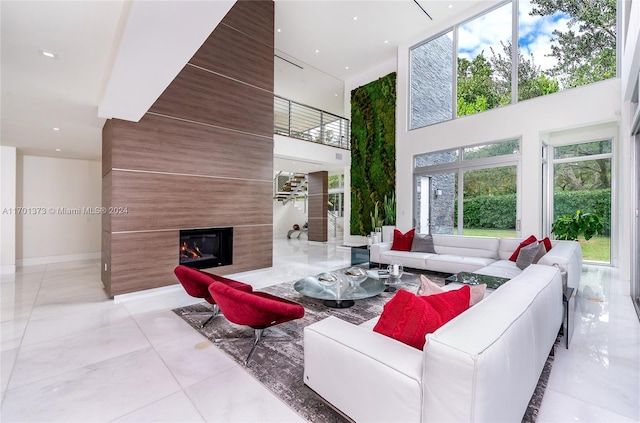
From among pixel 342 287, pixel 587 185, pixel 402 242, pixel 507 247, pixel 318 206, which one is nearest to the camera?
pixel 342 287

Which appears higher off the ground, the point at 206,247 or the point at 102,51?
the point at 102,51

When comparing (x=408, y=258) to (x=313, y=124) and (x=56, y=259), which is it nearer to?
(x=56, y=259)

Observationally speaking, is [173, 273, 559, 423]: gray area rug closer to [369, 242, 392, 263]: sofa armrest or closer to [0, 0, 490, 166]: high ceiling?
[369, 242, 392, 263]: sofa armrest

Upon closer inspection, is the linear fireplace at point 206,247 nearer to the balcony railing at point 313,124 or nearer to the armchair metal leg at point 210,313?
the armchair metal leg at point 210,313

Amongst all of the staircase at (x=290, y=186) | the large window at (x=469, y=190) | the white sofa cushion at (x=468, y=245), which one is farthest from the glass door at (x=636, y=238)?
the staircase at (x=290, y=186)

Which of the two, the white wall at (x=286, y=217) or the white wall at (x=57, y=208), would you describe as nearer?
the white wall at (x=57, y=208)

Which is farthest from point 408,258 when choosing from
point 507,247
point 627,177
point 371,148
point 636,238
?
point 371,148

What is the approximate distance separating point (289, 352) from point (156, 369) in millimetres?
1070

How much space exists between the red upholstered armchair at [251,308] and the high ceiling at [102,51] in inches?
75.4

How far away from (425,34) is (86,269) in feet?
31.9

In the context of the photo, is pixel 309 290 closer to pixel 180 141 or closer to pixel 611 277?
pixel 180 141

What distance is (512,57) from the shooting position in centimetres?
605

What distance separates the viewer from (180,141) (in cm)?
457

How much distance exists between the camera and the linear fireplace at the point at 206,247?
4805mm
